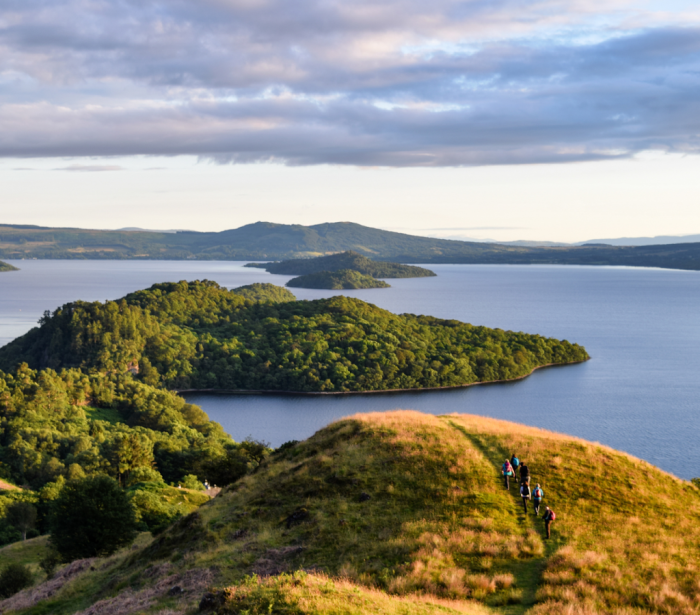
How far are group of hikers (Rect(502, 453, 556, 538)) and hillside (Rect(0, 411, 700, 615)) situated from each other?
0.69 metres

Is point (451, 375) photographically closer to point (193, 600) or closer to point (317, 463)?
point (317, 463)

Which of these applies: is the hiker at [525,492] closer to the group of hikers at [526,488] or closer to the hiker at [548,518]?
the group of hikers at [526,488]

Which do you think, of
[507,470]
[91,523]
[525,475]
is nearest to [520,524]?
[525,475]

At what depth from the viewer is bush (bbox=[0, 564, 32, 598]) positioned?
4059cm

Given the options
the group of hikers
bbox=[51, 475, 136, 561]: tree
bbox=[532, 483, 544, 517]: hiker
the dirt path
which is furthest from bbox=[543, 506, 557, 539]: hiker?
bbox=[51, 475, 136, 561]: tree

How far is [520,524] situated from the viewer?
103ft

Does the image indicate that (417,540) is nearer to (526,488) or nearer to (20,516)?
(526,488)

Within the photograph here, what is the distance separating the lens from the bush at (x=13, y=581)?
40.6 meters

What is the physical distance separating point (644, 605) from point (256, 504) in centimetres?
2141

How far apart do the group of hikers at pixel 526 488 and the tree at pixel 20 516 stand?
5373 cm

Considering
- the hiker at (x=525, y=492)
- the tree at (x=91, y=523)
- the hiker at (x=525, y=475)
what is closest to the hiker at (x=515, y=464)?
the hiker at (x=525, y=475)

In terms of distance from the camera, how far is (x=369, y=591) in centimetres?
2347

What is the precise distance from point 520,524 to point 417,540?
5.82 m

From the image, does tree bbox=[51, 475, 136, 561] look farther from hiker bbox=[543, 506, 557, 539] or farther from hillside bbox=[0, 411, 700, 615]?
hiker bbox=[543, 506, 557, 539]
